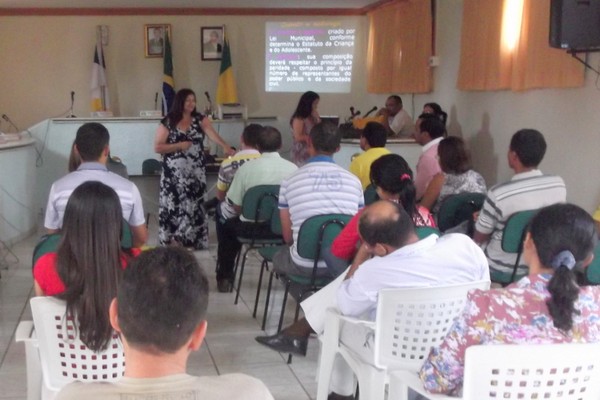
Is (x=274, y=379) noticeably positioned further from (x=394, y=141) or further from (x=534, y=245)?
(x=394, y=141)

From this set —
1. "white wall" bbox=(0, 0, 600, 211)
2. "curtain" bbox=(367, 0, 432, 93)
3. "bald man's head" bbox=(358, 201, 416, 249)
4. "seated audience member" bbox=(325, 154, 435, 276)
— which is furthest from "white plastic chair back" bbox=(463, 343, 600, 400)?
"white wall" bbox=(0, 0, 600, 211)

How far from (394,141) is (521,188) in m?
3.27

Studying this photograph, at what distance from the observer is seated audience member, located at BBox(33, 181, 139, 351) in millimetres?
2156

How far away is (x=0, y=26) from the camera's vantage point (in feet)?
33.2

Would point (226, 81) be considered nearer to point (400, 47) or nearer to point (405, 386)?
point (400, 47)

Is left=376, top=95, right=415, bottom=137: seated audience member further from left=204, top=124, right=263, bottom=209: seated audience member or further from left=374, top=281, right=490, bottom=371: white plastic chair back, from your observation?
left=374, top=281, right=490, bottom=371: white plastic chair back

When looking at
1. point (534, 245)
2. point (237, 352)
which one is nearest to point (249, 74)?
point (237, 352)

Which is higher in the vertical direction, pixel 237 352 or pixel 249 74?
pixel 249 74

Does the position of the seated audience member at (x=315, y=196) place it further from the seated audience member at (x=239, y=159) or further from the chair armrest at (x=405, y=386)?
the chair armrest at (x=405, y=386)

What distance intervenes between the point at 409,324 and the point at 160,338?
4.36ft

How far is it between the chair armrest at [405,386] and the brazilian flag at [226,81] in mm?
8398

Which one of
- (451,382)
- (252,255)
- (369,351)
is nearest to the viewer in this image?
(451,382)

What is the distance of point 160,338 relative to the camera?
48.6 inches

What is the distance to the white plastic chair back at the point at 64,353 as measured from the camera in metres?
2.17
